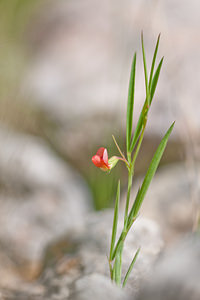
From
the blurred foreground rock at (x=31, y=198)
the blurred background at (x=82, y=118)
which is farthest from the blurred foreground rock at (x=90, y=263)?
the blurred foreground rock at (x=31, y=198)

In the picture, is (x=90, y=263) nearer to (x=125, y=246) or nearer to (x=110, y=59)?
(x=125, y=246)

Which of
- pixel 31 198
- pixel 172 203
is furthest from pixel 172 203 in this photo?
pixel 31 198

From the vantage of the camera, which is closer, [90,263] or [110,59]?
[90,263]

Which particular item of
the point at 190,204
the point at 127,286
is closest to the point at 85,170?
the point at 190,204

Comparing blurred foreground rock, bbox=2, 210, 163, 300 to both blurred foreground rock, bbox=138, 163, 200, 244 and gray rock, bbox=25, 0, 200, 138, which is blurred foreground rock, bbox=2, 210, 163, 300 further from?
gray rock, bbox=25, 0, 200, 138

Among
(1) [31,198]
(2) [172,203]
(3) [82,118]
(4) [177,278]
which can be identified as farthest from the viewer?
(3) [82,118]

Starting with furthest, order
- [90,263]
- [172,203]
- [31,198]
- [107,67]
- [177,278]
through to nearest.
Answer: [107,67]
[31,198]
[172,203]
[90,263]
[177,278]

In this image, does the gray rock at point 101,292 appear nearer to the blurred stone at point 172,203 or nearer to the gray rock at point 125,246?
A: the gray rock at point 125,246

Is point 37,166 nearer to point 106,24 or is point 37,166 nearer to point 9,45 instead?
point 9,45
